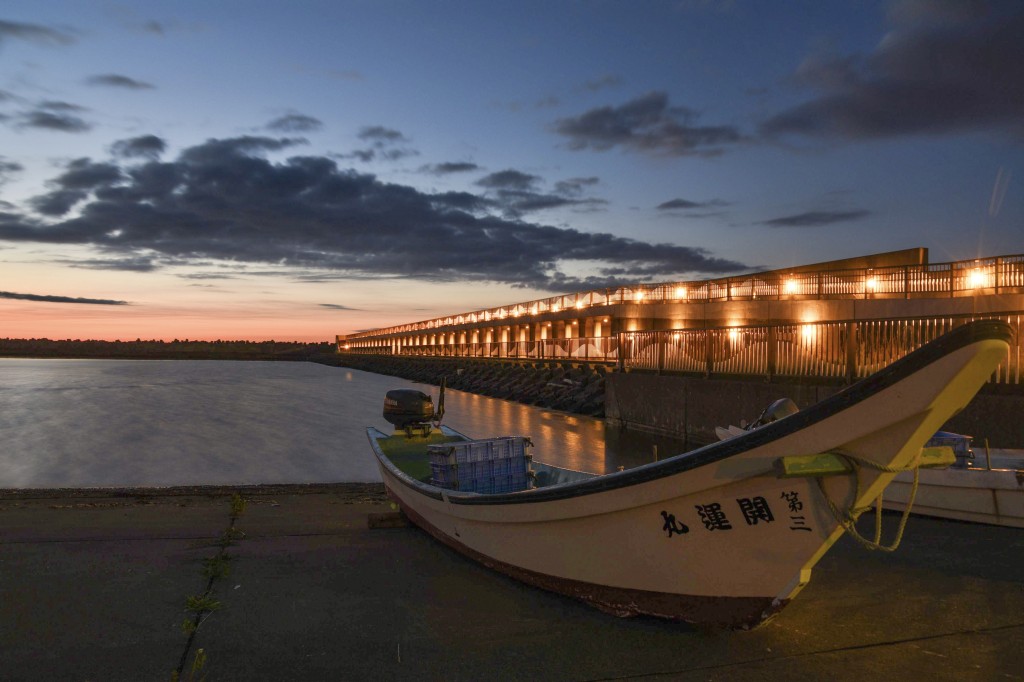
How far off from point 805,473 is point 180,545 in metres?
8.12

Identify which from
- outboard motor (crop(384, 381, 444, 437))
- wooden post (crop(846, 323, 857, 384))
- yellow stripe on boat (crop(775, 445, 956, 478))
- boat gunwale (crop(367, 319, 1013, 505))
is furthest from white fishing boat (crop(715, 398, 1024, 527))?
outboard motor (crop(384, 381, 444, 437))

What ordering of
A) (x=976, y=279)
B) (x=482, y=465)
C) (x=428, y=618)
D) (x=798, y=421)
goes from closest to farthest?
(x=798, y=421) < (x=428, y=618) < (x=482, y=465) < (x=976, y=279)

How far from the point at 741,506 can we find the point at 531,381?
1704 inches

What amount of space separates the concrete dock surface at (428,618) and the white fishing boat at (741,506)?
17.7 inches

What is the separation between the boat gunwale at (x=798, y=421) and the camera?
13.9 ft

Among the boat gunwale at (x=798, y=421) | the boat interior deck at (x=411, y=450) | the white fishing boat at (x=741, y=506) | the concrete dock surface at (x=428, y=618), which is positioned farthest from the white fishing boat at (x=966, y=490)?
the boat interior deck at (x=411, y=450)

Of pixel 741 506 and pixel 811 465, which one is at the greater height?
pixel 811 465

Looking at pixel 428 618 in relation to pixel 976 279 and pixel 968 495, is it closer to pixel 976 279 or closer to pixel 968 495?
pixel 968 495

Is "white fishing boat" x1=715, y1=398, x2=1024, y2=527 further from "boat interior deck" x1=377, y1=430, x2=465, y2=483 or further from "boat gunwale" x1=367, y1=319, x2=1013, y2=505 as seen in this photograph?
"boat interior deck" x1=377, y1=430, x2=465, y2=483

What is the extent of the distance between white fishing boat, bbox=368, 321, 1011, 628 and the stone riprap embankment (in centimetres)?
1488

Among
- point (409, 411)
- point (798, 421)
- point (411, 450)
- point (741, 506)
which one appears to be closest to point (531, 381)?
point (409, 411)

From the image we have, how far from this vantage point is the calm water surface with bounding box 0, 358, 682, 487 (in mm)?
23156

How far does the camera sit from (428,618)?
691 centimetres

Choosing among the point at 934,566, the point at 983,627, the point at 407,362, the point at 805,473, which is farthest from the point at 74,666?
the point at 407,362
